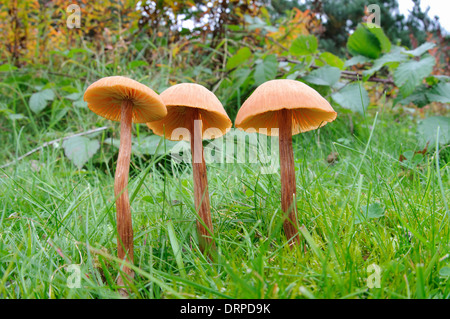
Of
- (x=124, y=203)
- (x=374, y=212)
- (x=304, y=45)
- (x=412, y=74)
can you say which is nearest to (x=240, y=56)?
(x=304, y=45)

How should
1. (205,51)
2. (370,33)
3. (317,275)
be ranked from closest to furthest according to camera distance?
(317,275) < (370,33) < (205,51)

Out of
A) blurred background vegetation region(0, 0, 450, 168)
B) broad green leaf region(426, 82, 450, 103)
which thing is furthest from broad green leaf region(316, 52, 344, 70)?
broad green leaf region(426, 82, 450, 103)

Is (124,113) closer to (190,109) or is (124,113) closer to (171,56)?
(190,109)

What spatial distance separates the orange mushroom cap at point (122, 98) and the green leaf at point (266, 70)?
1483 mm

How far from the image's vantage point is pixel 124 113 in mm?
1243

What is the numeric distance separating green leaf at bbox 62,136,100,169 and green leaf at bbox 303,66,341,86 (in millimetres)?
1907

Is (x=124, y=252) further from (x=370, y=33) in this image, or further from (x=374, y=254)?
(x=370, y=33)

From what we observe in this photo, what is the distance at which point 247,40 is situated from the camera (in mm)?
4000

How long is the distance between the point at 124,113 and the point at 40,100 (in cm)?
Answer: 260

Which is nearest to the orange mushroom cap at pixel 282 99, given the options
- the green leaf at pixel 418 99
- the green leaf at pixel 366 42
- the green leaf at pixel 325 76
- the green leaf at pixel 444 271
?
the green leaf at pixel 444 271

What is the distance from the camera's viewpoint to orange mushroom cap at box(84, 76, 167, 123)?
1.08 metres

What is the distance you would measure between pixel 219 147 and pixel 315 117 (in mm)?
1246
